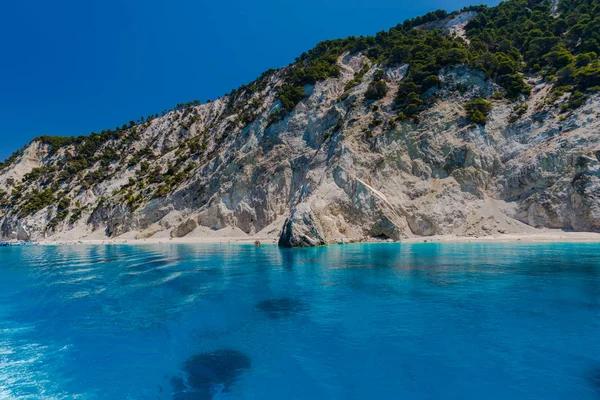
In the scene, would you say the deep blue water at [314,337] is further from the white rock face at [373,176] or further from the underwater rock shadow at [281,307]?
the white rock face at [373,176]

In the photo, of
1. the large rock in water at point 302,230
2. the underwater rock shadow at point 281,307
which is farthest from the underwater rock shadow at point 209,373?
the large rock in water at point 302,230

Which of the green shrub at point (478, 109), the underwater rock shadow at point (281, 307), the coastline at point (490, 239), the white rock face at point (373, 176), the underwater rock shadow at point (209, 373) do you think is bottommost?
the underwater rock shadow at point (209, 373)

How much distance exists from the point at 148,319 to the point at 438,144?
142 ft

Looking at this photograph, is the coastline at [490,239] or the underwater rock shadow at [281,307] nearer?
the underwater rock shadow at [281,307]

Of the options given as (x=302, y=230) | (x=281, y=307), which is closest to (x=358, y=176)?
(x=302, y=230)

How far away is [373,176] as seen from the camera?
46.7m

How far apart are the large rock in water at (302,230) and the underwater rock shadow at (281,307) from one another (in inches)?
878

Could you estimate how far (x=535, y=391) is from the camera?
6.72 meters

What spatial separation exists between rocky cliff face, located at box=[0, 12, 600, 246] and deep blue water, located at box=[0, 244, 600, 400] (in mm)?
22209

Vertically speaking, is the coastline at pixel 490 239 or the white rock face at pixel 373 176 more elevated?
the white rock face at pixel 373 176

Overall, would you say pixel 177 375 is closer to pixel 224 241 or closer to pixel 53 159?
pixel 224 241

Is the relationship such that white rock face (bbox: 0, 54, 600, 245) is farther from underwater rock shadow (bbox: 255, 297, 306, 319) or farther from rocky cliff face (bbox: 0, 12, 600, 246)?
underwater rock shadow (bbox: 255, 297, 306, 319)

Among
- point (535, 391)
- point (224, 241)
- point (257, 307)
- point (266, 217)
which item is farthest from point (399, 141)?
point (535, 391)

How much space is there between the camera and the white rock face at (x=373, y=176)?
38125 millimetres
